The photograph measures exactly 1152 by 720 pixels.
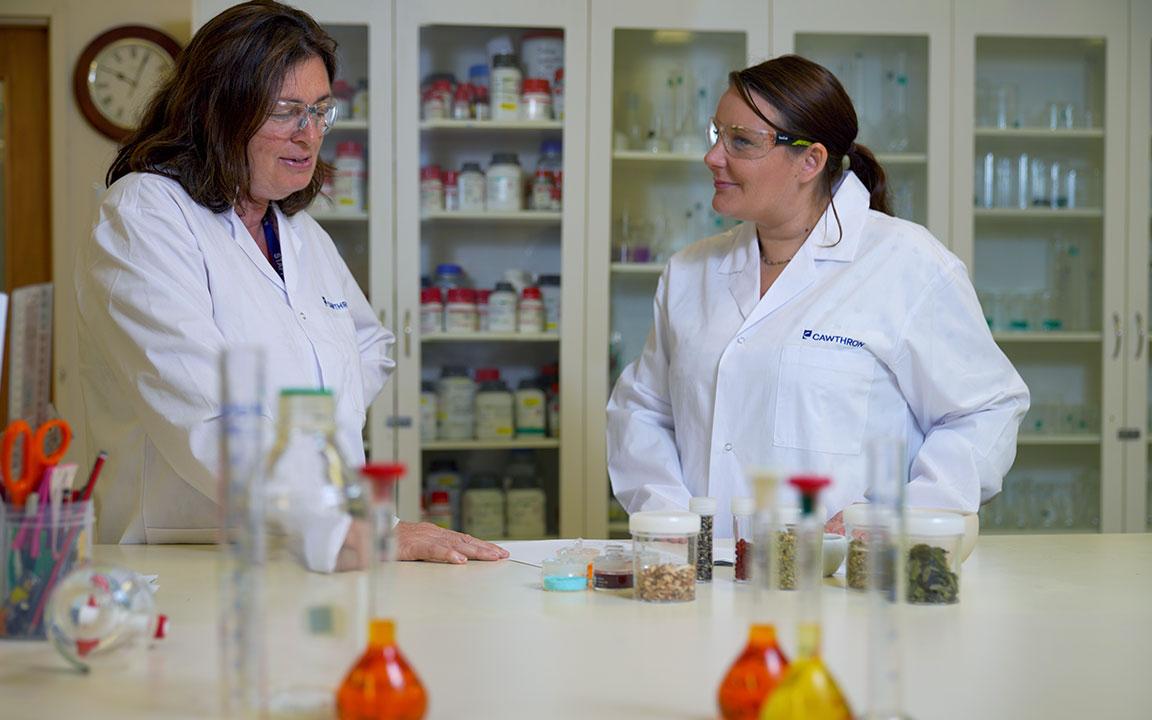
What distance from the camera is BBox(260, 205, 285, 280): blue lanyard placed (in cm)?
195

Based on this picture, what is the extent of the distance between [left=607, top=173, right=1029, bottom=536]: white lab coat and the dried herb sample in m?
0.52

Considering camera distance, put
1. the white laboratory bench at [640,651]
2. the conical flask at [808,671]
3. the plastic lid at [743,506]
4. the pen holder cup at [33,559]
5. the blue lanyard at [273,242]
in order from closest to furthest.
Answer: the conical flask at [808,671] < the white laboratory bench at [640,651] < the pen holder cup at [33,559] < the plastic lid at [743,506] < the blue lanyard at [273,242]

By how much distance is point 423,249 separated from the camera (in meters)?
3.42

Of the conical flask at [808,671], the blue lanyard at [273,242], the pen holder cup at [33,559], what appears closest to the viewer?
the conical flask at [808,671]

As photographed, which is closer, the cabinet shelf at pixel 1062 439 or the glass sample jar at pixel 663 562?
the glass sample jar at pixel 663 562

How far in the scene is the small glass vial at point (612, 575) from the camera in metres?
1.44

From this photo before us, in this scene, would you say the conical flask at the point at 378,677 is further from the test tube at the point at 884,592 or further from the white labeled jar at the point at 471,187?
the white labeled jar at the point at 471,187

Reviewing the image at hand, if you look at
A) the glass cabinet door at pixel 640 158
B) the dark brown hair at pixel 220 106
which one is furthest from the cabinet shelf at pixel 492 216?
the dark brown hair at pixel 220 106

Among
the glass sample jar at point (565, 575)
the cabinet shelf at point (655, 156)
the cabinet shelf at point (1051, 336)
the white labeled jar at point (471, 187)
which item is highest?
the cabinet shelf at point (655, 156)

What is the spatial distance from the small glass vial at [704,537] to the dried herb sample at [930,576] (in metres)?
Answer: 0.25

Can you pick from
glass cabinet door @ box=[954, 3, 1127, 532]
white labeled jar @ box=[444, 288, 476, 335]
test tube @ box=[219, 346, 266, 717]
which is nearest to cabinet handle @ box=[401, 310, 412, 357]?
white labeled jar @ box=[444, 288, 476, 335]

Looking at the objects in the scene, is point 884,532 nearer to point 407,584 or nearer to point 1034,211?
point 407,584

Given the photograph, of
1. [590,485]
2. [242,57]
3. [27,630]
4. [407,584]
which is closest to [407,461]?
[590,485]

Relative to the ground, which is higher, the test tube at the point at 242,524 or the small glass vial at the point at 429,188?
the small glass vial at the point at 429,188
